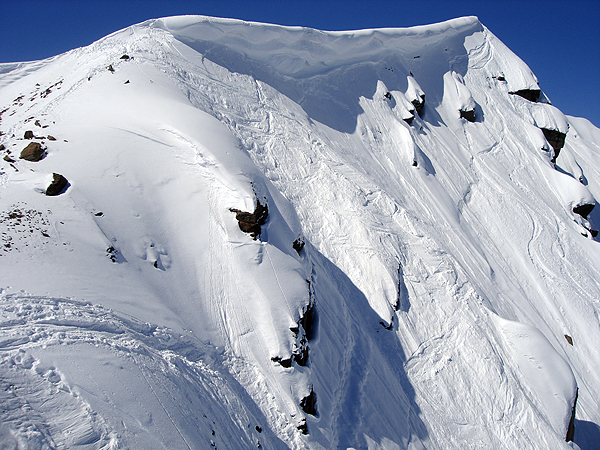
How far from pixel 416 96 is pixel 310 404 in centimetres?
1392

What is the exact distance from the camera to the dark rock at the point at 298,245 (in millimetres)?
8805

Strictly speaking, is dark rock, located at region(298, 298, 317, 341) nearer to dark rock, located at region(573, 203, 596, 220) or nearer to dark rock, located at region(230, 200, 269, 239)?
dark rock, located at region(230, 200, 269, 239)

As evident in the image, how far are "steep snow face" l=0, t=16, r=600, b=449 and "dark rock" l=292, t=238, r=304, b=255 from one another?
145 mm

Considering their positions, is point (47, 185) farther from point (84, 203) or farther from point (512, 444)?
point (512, 444)

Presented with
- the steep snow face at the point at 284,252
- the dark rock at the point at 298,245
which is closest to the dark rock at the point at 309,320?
the steep snow face at the point at 284,252

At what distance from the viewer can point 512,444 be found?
8.76 metres

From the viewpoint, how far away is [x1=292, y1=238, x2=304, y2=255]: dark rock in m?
8.80

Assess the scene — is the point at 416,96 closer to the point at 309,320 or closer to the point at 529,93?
the point at 529,93

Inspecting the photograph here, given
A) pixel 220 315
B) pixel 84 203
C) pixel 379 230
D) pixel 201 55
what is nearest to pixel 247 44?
pixel 201 55

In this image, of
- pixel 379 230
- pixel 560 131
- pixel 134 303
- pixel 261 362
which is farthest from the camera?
pixel 560 131

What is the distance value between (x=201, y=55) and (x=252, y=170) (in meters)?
6.61

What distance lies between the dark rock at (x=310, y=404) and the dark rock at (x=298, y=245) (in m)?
3.13

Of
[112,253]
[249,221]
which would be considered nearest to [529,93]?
[249,221]

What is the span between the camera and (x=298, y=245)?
8961mm
